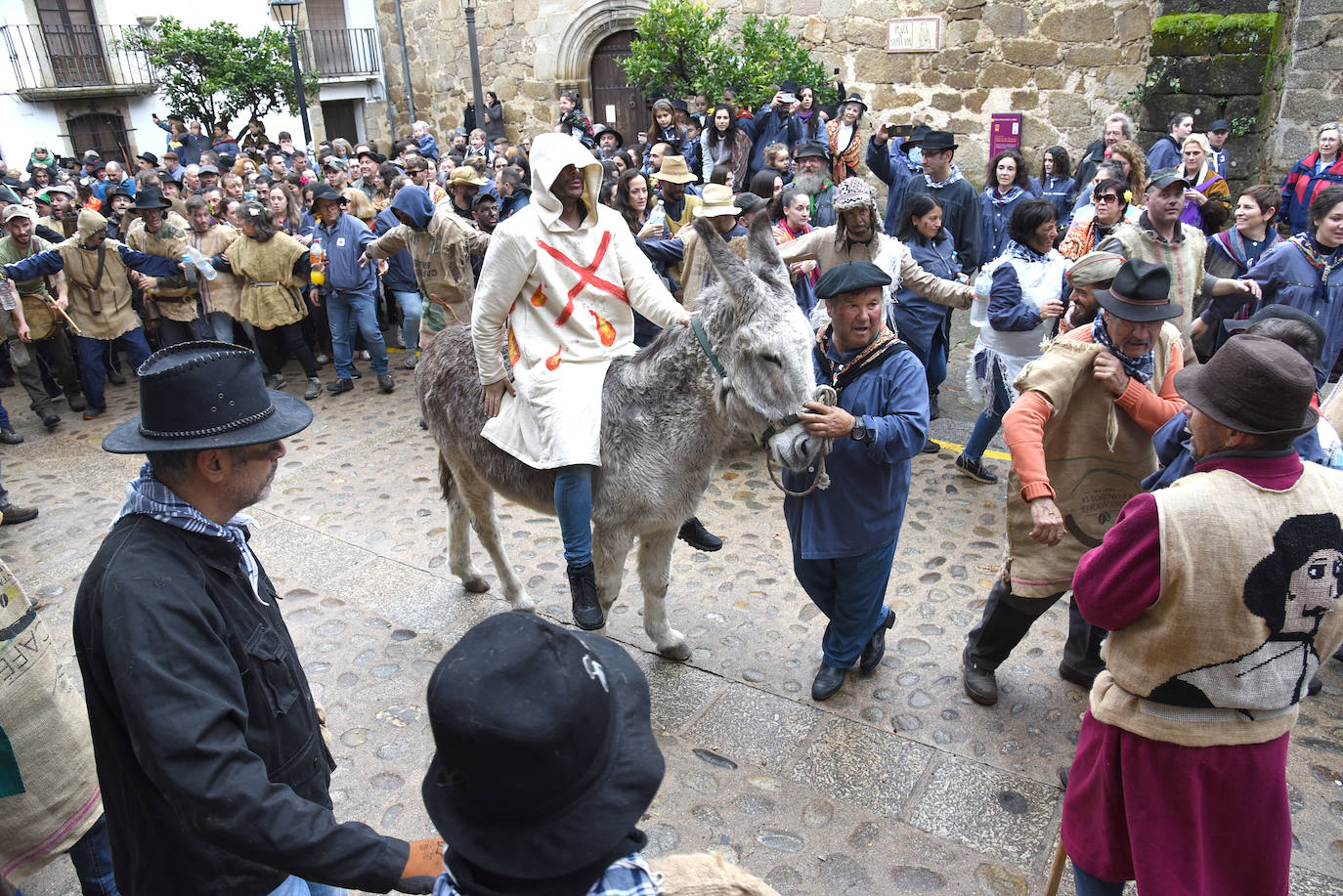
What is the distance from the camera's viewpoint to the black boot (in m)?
4.27

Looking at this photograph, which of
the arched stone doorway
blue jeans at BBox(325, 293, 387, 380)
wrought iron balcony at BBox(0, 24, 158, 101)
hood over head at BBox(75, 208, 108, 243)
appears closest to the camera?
hood over head at BBox(75, 208, 108, 243)

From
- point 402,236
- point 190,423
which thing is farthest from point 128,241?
point 190,423

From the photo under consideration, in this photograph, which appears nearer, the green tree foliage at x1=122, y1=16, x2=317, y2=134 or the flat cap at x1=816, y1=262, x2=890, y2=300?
the flat cap at x1=816, y1=262, x2=890, y2=300

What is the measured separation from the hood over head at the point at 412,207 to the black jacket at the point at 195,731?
6448 millimetres

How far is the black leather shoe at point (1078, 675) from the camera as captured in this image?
4.30 meters

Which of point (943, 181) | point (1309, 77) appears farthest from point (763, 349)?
point (1309, 77)

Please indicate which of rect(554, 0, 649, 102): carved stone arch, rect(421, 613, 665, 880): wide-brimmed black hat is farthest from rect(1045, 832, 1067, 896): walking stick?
rect(554, 0, 649, 102): carved stone arch

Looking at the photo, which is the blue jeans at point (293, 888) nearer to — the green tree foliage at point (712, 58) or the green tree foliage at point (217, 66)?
the green tree foliage at point (712, 58)

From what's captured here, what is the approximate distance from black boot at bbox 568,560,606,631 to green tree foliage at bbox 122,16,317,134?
21981 millimetres

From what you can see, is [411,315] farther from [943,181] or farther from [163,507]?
[163,507]

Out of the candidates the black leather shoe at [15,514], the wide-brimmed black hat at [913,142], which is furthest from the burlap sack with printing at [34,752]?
the wide-brimmed black hat at [913,142]

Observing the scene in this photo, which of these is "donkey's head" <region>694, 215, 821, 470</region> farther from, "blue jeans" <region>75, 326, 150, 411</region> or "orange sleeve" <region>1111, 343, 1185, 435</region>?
"blue jeans" <region>75, 326, 150, 411</region>

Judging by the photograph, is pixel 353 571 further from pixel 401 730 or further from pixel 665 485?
pixel 665 485

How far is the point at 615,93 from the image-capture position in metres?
20.5
